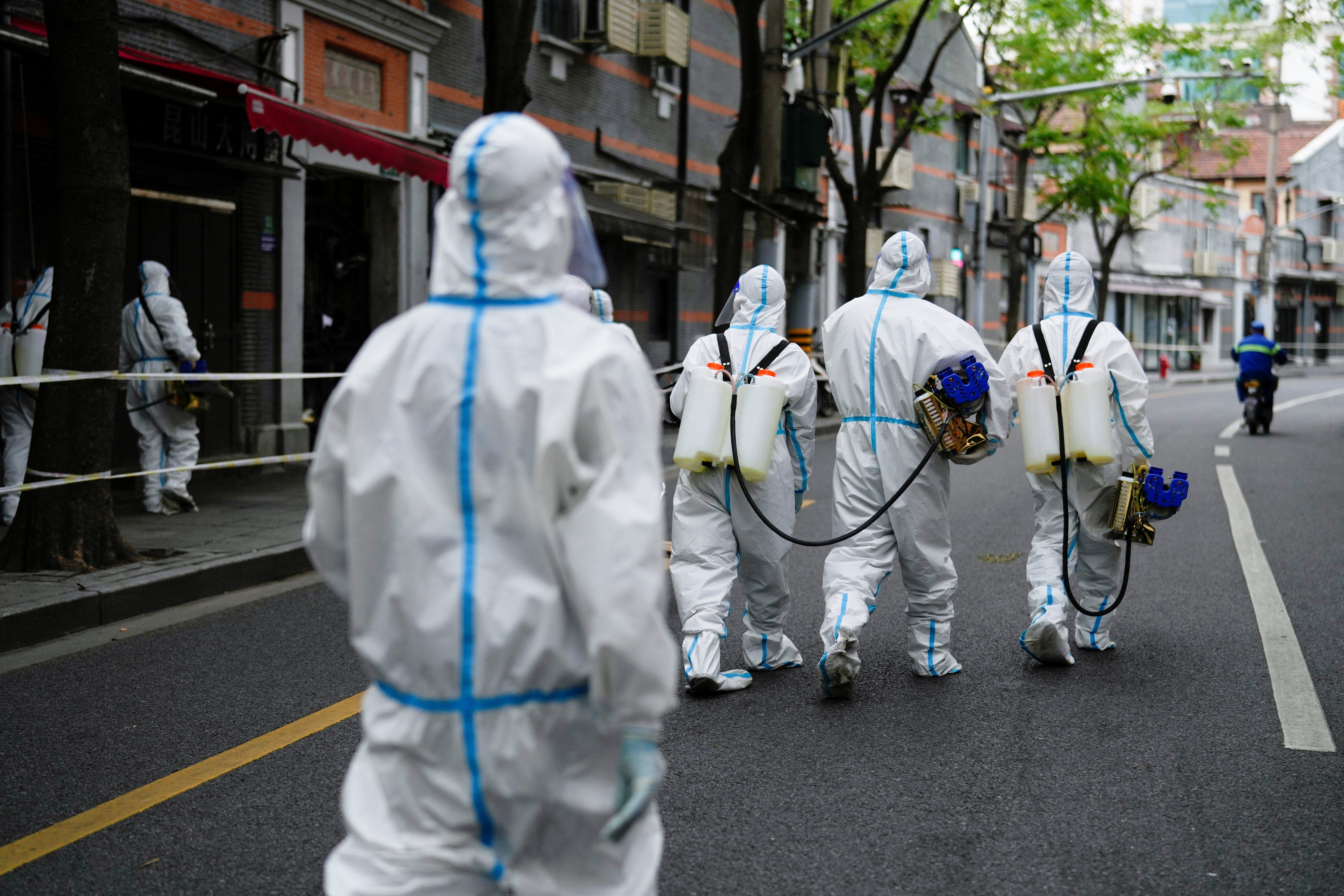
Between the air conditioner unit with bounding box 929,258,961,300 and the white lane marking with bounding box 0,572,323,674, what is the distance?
950 inches

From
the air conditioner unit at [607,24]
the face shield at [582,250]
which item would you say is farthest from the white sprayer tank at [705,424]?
the air conditioner unit at [607,24]

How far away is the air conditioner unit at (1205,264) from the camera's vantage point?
166 ft

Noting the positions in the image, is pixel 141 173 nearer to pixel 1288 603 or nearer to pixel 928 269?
pixel 928 269

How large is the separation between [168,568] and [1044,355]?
481 cm

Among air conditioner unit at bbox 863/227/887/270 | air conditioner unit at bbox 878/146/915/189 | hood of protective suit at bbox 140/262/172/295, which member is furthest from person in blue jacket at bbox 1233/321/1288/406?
hood of protective suit at bbox 140/262/172/295

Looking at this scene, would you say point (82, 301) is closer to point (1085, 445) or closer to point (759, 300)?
point (759, 300)

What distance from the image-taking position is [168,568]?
7.28 metres

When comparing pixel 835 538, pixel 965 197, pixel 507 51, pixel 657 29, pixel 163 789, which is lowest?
pixel 163 789

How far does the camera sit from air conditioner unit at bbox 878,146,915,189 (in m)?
28.8

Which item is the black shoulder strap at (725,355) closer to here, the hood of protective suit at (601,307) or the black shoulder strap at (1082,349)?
the hood of protective suit at (601,307)

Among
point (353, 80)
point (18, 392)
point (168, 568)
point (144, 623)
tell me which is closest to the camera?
point (144, 623)

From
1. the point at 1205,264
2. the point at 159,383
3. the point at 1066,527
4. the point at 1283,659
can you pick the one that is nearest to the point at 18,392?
the point at 159,383

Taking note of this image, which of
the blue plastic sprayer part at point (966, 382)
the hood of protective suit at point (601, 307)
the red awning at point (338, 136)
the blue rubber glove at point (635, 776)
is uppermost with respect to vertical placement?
the red awning at point (338, 136)

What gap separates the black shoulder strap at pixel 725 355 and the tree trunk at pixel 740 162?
935 centimetres
